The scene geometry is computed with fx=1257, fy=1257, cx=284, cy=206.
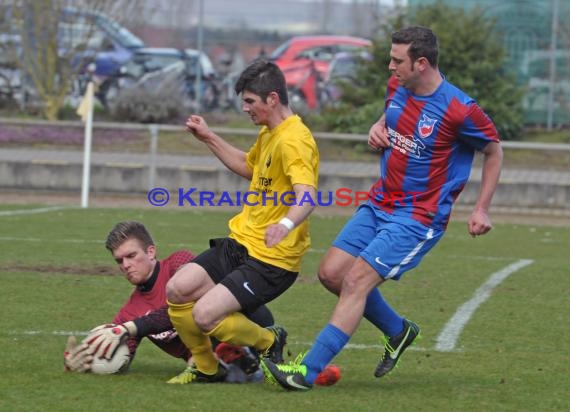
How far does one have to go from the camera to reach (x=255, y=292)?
257 inches

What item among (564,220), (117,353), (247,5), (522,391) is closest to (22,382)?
(117,353)

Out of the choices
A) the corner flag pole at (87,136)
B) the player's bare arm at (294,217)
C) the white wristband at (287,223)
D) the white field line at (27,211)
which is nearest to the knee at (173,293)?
the player's bare arm at (294,217)

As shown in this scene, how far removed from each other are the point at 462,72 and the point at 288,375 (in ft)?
64.2

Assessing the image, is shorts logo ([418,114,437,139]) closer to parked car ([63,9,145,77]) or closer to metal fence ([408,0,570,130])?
metal fence ([408,0,570,130])

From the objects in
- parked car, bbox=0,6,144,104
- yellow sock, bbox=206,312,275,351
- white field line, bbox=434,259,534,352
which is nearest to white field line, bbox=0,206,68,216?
white field line, bbox=434,259,534,352

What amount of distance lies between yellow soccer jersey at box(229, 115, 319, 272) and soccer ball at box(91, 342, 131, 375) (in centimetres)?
88

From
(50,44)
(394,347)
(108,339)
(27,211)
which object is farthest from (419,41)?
(50,44)

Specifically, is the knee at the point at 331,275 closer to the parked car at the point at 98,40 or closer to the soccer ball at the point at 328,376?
the soccer ball at the point at 328,376

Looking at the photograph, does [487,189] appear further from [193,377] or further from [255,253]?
[193,377]

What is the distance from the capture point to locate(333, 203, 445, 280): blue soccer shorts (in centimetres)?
658

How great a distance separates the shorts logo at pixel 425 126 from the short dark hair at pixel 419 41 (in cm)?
30

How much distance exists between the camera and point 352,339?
27.8ft

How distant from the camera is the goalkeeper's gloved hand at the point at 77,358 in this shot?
6816mm

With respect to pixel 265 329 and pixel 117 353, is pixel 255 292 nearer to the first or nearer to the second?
pixel 265 329
